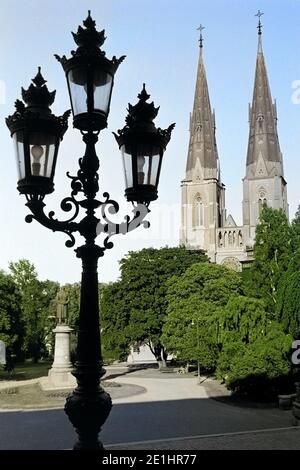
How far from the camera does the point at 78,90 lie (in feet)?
17.3

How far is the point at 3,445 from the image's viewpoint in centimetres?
1470

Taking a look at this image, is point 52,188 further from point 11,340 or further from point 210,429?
point 11,340

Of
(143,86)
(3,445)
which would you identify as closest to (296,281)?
→ (3,445)

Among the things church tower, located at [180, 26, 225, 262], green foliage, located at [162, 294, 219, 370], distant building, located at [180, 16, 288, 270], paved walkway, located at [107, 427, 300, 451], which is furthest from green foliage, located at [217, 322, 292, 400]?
church tower, located at [180, 26, 225, 262]

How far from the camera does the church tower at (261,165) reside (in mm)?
78562

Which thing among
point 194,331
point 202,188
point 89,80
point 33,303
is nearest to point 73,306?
point 33,303

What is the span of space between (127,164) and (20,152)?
116cm

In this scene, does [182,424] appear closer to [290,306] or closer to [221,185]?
[290,306]

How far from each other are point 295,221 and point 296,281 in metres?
15.1

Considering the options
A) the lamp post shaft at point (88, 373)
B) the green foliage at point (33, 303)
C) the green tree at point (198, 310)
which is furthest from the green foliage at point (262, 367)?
the green foliage at point (33, 303)

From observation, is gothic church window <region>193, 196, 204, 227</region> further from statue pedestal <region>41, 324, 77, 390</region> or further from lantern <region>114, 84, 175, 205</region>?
lantern <region>114, 84, 175, 205</region>

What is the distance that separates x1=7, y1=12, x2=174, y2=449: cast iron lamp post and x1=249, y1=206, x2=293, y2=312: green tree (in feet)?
104

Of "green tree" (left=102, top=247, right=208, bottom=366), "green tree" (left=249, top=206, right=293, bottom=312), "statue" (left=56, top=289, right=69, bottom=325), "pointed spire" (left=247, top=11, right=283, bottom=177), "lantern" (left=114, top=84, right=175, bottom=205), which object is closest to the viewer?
"lantern" (left=114, top=84, right=175, bottom=205)

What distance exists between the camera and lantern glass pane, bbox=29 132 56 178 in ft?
16.9
